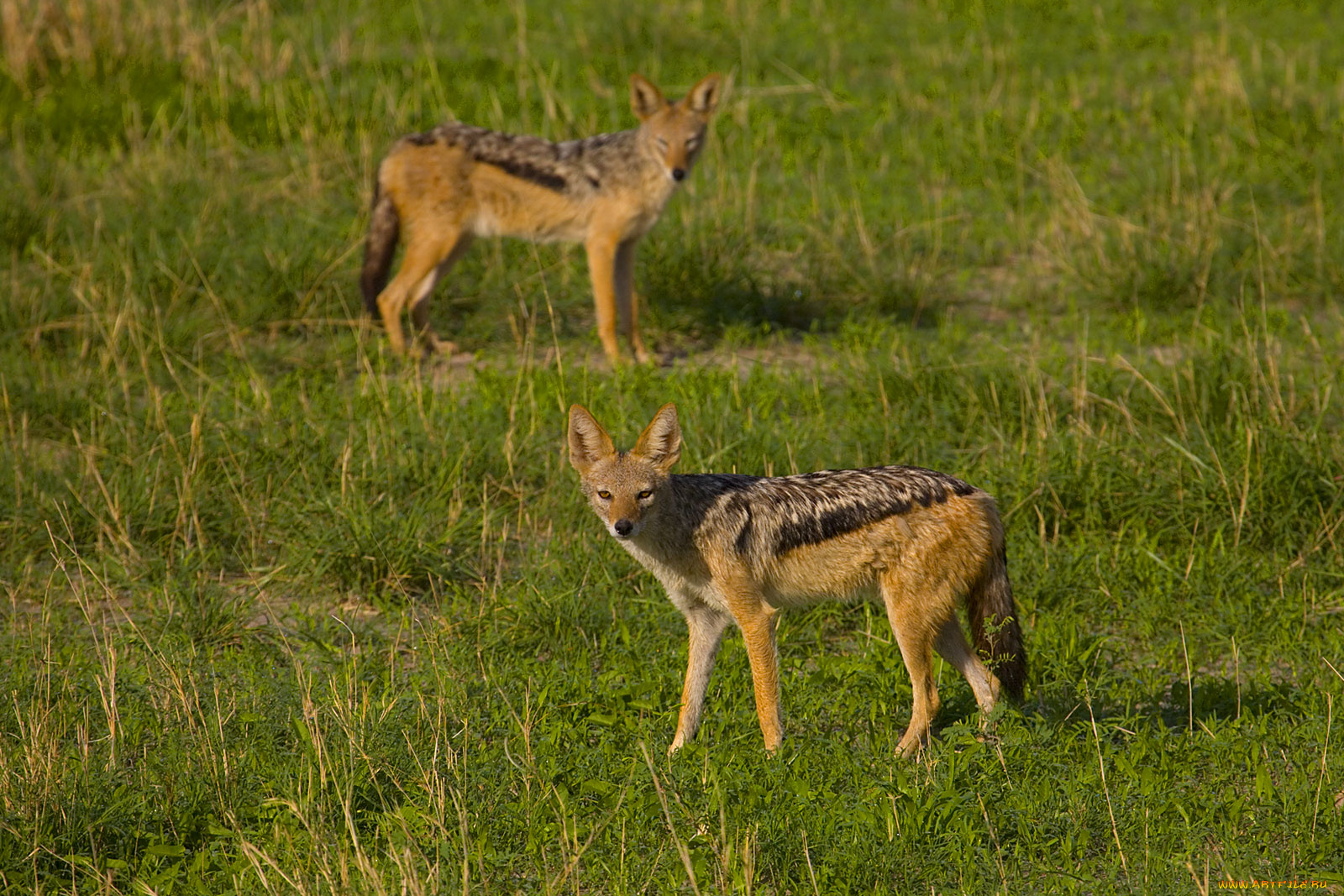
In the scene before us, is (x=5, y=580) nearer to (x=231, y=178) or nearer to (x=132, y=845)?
(x=132, y=845)

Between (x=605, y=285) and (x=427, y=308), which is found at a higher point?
(x=605, y=285)

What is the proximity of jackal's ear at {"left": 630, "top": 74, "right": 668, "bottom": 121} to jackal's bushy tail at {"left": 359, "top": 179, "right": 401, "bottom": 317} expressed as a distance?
1.66 m

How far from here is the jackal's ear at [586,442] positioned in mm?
5070

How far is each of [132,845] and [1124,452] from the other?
4555mm

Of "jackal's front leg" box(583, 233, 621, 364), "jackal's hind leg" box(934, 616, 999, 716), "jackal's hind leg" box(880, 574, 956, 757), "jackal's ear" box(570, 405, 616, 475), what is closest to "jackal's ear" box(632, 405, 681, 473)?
"jackal's ear" box(570, 405, 616, 475)

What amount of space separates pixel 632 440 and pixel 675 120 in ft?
8.69

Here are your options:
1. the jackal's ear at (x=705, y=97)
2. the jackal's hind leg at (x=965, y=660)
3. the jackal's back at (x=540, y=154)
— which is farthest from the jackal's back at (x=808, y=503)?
the jackal's ear at (x=705, y=97)

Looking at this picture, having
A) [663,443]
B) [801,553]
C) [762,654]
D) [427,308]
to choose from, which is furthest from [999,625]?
[427,308]

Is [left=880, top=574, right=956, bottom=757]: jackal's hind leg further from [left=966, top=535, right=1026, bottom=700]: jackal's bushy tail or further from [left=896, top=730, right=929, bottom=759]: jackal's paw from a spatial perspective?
[left=966, top=535, right=1026, bottom=700]: jackal's bushy tail

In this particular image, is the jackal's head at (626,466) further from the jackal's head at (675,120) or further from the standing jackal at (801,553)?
the jackal's head at (675,120)

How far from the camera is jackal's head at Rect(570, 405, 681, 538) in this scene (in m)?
4.91

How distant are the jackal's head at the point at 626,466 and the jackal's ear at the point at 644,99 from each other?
14.5ft

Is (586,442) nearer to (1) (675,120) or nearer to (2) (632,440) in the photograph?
(2) (632,440)

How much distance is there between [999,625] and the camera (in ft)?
16.6
